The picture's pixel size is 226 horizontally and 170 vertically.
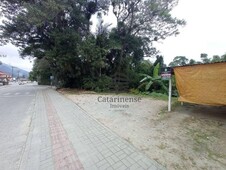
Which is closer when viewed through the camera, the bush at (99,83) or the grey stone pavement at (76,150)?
the grey stone pavement at (76,150)

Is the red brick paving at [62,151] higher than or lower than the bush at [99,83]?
lower

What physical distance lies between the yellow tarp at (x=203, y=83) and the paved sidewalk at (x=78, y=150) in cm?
391

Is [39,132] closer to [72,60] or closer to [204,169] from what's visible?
[204,169]

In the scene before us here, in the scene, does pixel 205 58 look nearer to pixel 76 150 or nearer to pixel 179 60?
pixel 179 60

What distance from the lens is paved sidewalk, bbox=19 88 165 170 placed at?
10.7ft

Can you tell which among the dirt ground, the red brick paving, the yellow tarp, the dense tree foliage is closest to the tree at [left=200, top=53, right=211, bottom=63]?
the dense tree foliage

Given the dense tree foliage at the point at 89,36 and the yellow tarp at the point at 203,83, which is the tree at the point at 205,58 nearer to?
the dense tree foliage at the point at 89,36

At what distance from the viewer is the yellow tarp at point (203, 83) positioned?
5.53 meters

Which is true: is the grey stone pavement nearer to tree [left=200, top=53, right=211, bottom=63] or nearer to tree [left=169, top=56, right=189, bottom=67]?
tree [left=200, top=53, right=211, bottom=63]

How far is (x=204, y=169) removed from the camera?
10.1 feet

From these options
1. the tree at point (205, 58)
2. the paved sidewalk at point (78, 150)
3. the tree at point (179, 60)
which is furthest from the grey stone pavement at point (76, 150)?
the tree at point (179, 60)

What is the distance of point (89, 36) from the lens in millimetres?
18156

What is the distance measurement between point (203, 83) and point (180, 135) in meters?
2.61

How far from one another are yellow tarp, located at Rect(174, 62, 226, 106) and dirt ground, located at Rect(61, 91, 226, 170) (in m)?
0.81
